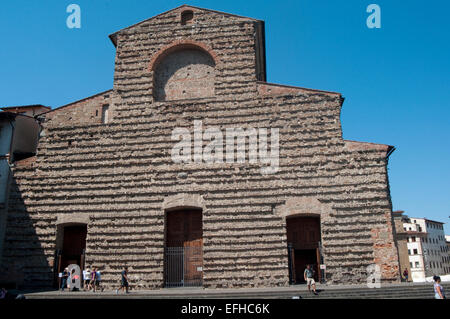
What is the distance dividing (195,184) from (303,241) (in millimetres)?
4053

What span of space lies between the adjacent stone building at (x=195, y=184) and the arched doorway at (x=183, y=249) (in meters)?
0.03

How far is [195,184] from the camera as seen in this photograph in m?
12.9

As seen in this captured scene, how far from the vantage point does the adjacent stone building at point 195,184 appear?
39.6ft

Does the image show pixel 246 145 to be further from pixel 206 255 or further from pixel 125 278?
pixel 125 278

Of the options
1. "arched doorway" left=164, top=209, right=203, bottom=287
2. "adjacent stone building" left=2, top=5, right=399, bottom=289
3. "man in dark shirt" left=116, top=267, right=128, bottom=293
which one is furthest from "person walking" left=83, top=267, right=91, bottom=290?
"arched doorway" left=164, top=209, right=203, bottom=287

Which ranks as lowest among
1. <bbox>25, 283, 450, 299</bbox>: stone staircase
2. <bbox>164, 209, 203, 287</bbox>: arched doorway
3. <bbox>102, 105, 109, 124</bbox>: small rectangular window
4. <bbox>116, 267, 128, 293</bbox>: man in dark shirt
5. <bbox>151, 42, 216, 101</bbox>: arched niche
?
<bbox>25, 283, 450, 299</bbox>: stone staircase

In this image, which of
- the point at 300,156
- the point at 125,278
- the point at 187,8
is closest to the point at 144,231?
the point at 125,278

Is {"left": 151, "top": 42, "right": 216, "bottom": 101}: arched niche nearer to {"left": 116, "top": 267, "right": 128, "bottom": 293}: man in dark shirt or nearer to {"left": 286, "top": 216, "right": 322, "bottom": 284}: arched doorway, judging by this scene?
{"left": 286, "top": 216, "right": 322, "bottom": 284}: arched doorway

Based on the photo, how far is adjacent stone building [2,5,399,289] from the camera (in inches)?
475

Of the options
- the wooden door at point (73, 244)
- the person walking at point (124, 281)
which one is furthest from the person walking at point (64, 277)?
the person walking at point (124, 281)

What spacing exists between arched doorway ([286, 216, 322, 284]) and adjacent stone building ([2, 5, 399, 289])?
1.3 inches

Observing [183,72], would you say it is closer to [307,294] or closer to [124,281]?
[124,281]

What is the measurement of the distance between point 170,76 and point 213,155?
3.77 meters

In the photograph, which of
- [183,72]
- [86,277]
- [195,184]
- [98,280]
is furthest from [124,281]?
[183,72]
